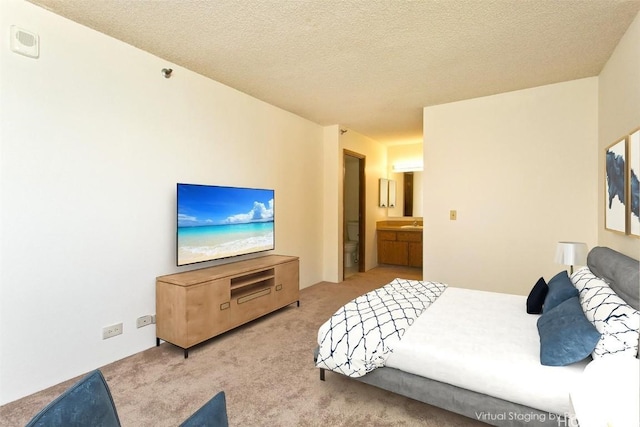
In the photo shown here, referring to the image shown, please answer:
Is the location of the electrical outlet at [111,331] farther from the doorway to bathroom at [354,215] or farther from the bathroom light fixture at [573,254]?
the bathroom light fixture at [573,254]

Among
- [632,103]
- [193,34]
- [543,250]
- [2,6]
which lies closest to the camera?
[2,6]

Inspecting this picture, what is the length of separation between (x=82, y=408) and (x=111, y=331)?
204cm

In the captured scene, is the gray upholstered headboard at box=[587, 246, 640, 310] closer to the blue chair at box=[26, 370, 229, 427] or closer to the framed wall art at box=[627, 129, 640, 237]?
the framed wall art at box=[627, 129, 640, 237]

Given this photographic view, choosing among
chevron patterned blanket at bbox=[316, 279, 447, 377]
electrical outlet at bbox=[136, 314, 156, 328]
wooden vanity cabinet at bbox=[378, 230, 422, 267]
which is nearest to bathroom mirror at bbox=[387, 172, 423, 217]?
wooden vanity cabinet at bbox=[378, 230, 422, 267]

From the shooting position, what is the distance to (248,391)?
2.09 meters

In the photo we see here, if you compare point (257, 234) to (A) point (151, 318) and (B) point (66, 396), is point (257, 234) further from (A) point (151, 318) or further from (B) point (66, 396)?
(B) point (66, 396)

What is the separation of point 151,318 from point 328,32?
2780mm

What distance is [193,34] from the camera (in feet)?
7.86

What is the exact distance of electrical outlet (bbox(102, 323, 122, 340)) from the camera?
243cm

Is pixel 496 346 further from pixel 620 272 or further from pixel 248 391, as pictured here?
pixel 248 391

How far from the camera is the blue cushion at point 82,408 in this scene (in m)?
0.71

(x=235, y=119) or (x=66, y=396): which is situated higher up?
(x=235, y=119)

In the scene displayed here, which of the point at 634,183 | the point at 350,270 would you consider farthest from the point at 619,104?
the point at 350,270

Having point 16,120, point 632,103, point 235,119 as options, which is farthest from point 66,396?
point 632,103
